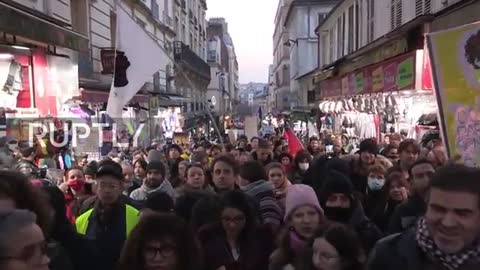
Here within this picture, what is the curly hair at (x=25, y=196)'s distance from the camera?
2.93 meters

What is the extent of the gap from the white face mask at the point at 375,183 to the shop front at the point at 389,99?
2485 mm

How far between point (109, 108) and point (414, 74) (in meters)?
5.48

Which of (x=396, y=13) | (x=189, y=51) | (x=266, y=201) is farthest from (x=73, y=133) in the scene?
(x=189, y=51)

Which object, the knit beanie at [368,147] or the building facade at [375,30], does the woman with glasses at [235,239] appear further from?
the building facade at [375,30]

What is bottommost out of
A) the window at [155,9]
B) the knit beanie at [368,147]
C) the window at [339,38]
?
the knit beanie at [368,147]

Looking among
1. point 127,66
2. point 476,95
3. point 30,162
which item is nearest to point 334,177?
point 476,95

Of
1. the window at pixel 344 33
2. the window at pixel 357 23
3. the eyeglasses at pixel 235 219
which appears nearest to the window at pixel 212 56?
the window at pixel 344 33

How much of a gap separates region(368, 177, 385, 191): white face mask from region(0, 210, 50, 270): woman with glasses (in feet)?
16.1

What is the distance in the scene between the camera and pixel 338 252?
3.57 meters

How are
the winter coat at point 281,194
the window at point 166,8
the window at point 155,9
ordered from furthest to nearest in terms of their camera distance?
the window at point 166,8, the window at point 155,9, the winter coat at point 281,194

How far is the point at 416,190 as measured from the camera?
498 cm

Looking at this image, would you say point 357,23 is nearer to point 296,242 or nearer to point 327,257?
point 296,242

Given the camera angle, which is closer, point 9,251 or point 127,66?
point 9,251

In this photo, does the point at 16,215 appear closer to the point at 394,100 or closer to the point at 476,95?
the point at 476,95
